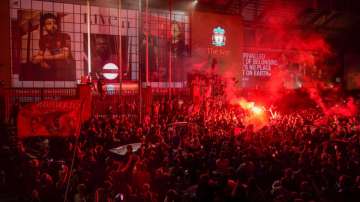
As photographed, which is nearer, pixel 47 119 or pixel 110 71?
pixel 47 119

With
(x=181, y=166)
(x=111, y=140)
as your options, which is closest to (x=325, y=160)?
(x=181, y=166)

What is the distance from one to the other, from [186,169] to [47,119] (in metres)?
4.66

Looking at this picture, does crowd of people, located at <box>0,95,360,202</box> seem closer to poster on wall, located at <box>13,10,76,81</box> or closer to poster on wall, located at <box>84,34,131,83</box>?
poster on wall, located at <box>13,10,76,81</box>

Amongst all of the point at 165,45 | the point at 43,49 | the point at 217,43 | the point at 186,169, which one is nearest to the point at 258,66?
the point at 217,43

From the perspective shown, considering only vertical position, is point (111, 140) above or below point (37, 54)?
below

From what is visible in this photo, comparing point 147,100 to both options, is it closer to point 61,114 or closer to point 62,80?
point 62,80

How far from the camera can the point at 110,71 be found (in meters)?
22.3

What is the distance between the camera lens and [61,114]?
1146cm

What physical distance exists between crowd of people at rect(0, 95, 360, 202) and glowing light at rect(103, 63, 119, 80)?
28.0ft

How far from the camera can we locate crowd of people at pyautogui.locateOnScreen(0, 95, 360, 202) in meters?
7.53

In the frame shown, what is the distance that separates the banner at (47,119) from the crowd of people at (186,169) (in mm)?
468

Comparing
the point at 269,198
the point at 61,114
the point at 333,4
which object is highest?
the point at 333,4

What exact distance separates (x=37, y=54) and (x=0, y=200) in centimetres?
1260

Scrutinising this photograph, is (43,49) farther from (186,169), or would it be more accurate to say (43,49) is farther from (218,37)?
(186,169)
